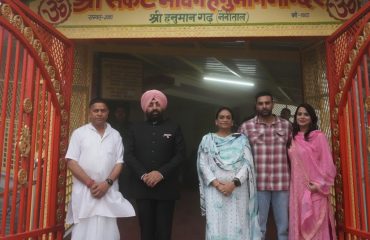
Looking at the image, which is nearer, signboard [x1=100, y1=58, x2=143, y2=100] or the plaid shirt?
the plaid shirt

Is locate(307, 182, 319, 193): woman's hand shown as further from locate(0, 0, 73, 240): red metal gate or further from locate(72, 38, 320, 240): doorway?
locate(0, 0, 73, 240): red metal gate

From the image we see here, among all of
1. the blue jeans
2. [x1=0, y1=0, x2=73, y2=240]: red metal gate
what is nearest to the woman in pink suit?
the blue jeans

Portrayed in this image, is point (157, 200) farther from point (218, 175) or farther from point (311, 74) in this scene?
point (311, 74)

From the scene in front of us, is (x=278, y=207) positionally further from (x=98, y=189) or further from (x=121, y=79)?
(x=121, y=79)

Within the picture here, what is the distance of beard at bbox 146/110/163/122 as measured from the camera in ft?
9.99

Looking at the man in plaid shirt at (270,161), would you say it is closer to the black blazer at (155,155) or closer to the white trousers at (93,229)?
the black blazer at (155,155)

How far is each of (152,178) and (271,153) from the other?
103 cm

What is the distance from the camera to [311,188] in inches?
110

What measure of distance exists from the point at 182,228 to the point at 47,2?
9.46ft

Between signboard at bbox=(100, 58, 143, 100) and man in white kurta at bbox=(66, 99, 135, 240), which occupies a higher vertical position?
signboard at bbox=(100, 58, 143, 100)

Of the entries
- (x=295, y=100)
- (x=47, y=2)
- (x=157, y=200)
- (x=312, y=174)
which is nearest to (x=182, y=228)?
(x=157, y=200)

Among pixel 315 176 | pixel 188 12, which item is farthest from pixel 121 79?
pixel 315 176

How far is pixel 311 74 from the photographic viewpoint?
A: 4.15 metres

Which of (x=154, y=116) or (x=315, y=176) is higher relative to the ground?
(x=154, y=116)
